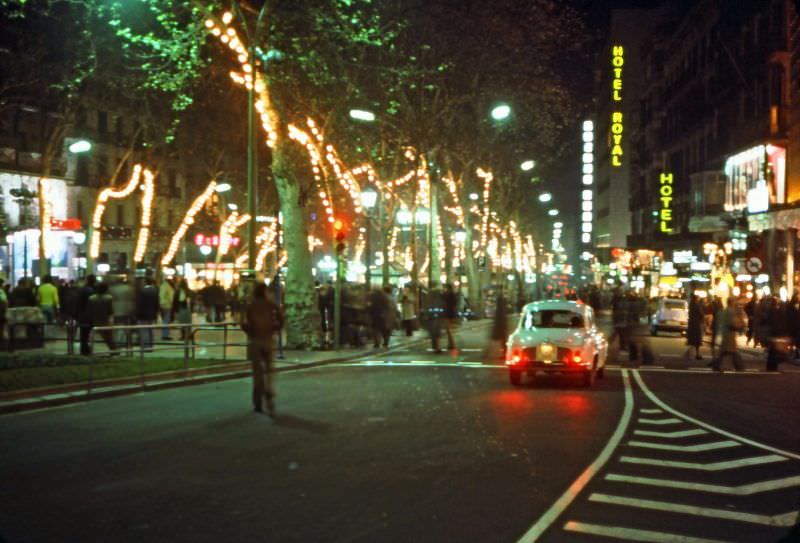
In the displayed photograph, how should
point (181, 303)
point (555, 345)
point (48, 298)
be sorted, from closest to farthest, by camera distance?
point (555, 345)
point (48, 298)
point (181, 303)

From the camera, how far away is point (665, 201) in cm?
7375

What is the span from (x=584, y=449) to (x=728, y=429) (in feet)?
11.1

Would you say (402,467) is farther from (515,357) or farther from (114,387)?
(515,357)

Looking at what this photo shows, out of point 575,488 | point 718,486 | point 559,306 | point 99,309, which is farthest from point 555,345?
point 99,309

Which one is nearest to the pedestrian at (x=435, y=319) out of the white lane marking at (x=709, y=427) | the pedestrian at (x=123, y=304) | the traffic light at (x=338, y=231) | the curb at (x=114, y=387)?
the traffic light at (x=338, y=231)

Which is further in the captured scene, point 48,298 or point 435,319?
point 48,298

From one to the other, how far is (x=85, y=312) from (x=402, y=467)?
17.1 metres

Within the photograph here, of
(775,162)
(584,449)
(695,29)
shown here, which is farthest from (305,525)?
(695,29)

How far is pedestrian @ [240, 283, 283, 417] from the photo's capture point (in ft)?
53.2

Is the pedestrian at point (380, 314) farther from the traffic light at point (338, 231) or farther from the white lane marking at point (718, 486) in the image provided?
the white lane marking at point (718, 486)

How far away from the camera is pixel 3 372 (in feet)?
66.1

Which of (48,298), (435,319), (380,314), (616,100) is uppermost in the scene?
(616,100)

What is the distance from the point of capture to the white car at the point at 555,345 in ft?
67.4

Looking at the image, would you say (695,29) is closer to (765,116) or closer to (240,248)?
(765,116)
